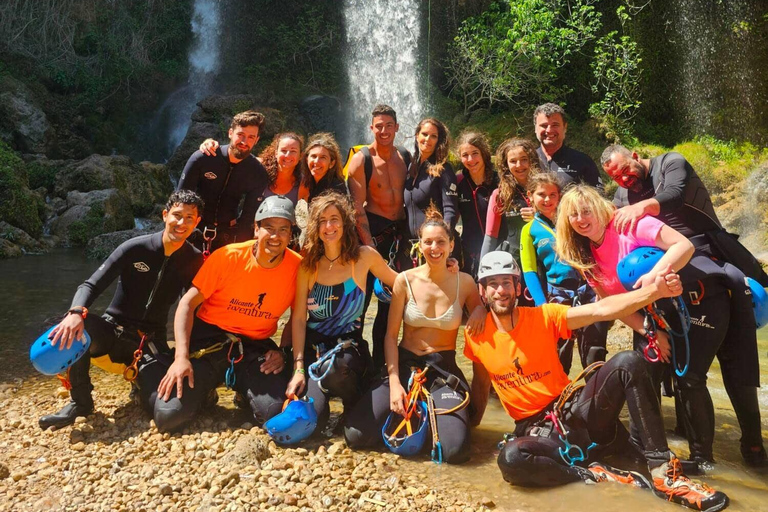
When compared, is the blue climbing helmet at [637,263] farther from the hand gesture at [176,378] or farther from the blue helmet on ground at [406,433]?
the hand gesture at [176,378]

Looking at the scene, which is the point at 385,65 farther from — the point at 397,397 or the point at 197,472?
the point at 197,472

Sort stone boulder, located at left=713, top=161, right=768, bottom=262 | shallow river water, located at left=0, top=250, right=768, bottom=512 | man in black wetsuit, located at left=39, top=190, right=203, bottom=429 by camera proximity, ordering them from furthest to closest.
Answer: stone boulder, located at left=713, top=161, right=768, bottom=262 → man in black wetsuit, located at left=39, top=190, right=203, bottom=429 → shallow river water, located at left=0, top=250, right=768, bottom=512

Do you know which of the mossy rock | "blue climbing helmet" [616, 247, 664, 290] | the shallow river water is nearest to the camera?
the shallow river water

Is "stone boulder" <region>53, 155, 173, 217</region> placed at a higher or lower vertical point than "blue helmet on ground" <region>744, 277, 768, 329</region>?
higher

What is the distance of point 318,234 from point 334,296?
1.57ft

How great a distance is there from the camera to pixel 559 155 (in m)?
4.94

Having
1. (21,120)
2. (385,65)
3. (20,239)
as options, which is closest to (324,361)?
(20,239)

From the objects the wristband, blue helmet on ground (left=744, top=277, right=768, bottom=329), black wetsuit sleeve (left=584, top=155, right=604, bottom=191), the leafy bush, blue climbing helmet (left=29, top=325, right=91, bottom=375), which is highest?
the leafy bush

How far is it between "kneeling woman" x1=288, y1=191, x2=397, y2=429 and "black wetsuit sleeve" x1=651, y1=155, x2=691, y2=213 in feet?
6.36

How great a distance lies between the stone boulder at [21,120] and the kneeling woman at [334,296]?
68.9 feet

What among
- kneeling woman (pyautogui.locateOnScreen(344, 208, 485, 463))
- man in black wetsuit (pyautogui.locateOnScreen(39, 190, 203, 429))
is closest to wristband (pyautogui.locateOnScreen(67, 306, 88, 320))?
man in black wetsuit (pyautogui.locateOnScreen(39, 190, 203, 429))

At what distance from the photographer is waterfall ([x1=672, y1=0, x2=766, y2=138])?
16328 millimetres

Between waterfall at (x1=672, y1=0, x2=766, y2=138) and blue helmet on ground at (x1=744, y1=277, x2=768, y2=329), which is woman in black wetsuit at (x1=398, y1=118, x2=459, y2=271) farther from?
waterfall at (x1=672, y1=0, x2=766, y2=138)

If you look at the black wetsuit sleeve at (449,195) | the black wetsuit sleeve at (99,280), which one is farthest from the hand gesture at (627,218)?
the black wetsuit sleeve at (99,280)
